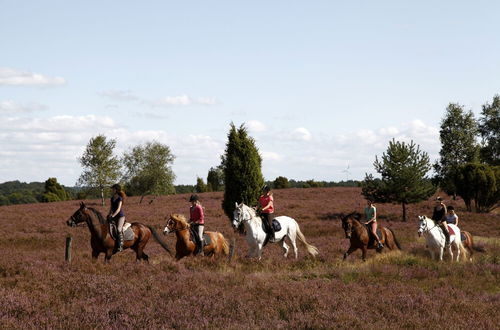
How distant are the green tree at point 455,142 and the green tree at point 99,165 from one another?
120ft

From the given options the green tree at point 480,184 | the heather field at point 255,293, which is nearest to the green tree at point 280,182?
the green tree at point 480,184

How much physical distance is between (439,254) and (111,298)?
11973 millimetres

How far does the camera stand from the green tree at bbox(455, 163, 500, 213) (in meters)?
40.4

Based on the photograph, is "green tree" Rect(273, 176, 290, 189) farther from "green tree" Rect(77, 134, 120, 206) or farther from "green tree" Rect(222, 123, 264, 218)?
"green tree" Rect(222, 123, 264, 218)

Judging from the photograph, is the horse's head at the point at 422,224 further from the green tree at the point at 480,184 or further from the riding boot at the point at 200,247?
the green tree at the point at 480,184

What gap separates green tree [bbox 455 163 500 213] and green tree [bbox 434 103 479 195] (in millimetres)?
12151

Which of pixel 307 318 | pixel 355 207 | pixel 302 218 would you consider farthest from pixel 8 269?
pixel 355 207

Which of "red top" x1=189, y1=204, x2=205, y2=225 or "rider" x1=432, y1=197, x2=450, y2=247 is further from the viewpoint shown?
"rider" x1=432, y1=197, x2=450, y2=247

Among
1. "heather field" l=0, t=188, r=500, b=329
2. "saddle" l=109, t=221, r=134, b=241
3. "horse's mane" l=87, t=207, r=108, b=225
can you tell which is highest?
"horse's mane" l=87, t=207, r=108, b=225

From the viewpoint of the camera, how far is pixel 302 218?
37.0 meters

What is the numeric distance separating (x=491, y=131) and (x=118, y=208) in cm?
5768

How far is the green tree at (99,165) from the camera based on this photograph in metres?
58.0

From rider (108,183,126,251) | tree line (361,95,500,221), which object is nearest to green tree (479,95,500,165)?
tree line (361,95,500,221)

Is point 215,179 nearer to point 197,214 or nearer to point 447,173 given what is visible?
point 447,173
